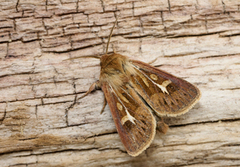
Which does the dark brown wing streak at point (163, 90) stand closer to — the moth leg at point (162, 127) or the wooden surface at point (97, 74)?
the moth leg at point (162, 127)

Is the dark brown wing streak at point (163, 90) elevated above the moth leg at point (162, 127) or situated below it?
above

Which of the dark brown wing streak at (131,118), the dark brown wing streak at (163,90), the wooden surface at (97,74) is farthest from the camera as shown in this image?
the wooden surface at (97,74)

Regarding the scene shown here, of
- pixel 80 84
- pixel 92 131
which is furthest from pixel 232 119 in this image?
pixel 80 84

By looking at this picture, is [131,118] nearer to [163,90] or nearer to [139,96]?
[139,96]

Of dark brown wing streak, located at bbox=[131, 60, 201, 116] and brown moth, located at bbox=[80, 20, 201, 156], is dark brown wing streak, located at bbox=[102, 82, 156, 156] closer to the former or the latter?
brown moth, located at bbox=[80, 20, 201, 156]

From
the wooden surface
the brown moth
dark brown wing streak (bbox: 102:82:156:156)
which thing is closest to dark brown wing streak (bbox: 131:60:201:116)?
the brown moth

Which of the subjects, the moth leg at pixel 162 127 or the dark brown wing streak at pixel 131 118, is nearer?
the dark brown wing streak at pixel 131 118

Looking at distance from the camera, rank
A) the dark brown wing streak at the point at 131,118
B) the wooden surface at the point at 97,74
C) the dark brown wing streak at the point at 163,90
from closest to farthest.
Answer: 1. the dark brown wing streak at the point at 131,118
2. the dark brown wing streak at the point at 163,90
3. the wooden surface at the point at 97,74

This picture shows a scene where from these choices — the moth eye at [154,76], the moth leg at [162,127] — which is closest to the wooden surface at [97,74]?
the moth leg at [162,127]

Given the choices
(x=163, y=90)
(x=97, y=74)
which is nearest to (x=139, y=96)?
(x=163, y=90)
